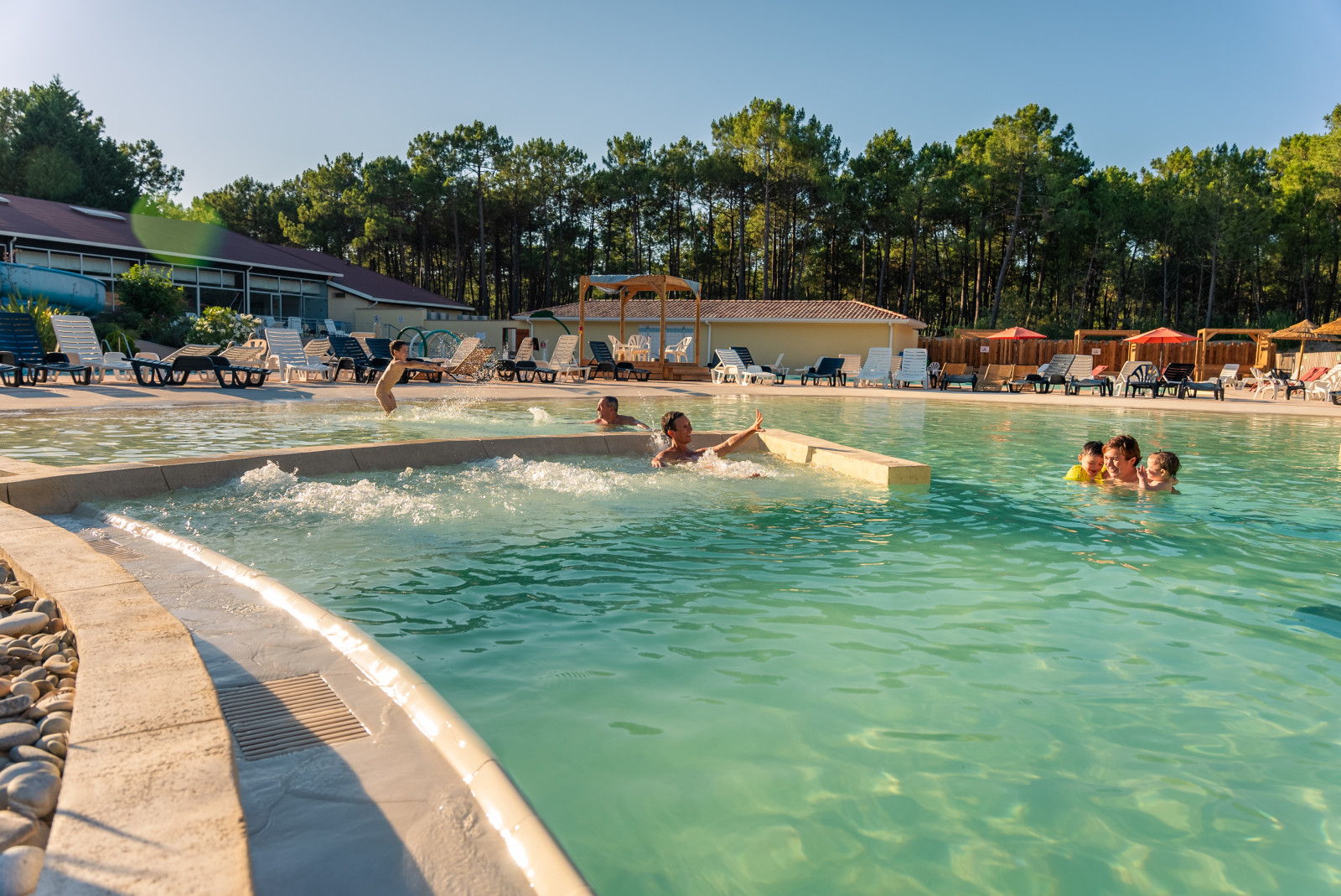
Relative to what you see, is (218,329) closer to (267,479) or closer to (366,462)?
(366,462)

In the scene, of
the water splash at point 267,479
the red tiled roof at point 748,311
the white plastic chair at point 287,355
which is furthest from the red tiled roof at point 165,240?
the water splash at point 267,479

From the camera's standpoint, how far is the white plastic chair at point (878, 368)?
2441 cm

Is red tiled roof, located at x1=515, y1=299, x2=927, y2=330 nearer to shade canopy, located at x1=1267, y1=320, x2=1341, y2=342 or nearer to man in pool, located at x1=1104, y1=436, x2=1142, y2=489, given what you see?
shade canopy, located at x1=1267, y1=320, x2=1341, y2=342

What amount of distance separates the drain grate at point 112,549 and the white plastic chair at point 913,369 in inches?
864

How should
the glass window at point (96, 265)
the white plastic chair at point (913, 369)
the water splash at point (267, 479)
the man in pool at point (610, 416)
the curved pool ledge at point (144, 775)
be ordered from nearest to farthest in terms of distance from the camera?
the curved pool ledge at point (144, 775)
the water splash at point (267, 479)
the man in pool at point (610, 416)
the white plastic chair at point (913, 369)
the glass window at point (96, 265)

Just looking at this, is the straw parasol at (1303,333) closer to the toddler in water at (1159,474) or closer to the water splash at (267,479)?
the toddler in water at (1159,474)

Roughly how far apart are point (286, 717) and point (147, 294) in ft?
86.1

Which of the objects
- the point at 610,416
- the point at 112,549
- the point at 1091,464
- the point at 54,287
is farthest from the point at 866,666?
the point at 54,287

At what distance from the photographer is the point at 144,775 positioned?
60.5 inches

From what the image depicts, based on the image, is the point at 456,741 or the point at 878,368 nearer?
the point at 456,741

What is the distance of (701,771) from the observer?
239cm

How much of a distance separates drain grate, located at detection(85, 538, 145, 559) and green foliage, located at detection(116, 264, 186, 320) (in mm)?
23094

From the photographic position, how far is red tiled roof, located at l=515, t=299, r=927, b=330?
1251 inches

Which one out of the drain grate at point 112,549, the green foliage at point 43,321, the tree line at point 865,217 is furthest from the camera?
the tree line at point 865,217
